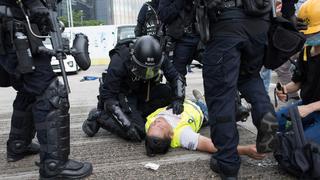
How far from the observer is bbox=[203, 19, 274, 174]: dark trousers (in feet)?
8.08

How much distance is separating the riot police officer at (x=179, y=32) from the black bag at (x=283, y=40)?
136 centimetres

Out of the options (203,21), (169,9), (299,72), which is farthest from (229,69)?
(169,9)

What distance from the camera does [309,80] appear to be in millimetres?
3053

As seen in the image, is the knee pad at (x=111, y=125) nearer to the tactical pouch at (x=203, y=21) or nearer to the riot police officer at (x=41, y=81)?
the riot police officer at (x=41, y=81)

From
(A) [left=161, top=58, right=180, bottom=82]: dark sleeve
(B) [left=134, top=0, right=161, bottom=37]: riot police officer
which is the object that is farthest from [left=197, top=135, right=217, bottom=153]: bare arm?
(B) [left=134, top=0, right=161, bottom=37]: riot police officer

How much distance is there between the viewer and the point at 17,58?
254cm

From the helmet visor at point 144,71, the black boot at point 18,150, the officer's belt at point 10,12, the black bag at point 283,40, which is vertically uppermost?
the officer's belt at point 10,12

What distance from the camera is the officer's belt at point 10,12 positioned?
2.51 m

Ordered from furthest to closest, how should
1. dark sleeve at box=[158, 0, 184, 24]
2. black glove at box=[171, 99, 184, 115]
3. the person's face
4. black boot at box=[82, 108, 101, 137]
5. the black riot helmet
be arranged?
dark sleeve at box=[158, 0, 184, 24] < black boot at box=[82, 108, 101, 137] < black glove at box=[171, 99, 184, 115] < the black riot helmet < the person's face

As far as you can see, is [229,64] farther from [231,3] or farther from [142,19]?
[142,19]

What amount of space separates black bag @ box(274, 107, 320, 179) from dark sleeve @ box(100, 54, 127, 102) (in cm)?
151

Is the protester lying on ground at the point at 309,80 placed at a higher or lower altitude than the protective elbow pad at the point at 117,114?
higher

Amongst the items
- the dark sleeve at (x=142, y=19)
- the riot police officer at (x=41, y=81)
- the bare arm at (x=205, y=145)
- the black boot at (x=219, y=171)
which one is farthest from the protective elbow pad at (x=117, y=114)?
the dark sleeve at (x=142, y=19)

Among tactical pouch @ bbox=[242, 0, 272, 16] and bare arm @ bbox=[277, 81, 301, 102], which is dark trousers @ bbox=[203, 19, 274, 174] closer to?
tactical pouch @ bbox=[242, 0, 272, 16]
